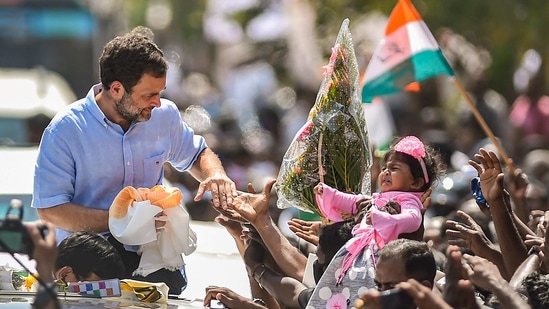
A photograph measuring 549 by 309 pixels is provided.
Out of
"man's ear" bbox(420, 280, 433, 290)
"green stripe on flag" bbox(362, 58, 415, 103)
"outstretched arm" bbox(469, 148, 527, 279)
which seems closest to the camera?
"man's ear" bbox(420, 280, 433, 290)

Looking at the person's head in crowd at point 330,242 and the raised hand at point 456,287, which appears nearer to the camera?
the raised hand at point 456,287

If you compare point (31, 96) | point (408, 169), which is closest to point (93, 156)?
point (408, 169)

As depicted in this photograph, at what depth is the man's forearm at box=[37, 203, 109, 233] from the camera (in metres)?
6.37

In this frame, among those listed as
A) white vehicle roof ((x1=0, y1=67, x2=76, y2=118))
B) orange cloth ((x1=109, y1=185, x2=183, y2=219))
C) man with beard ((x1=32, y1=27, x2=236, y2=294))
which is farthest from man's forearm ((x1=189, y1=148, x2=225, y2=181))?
white vehicle roof ((x1=0, y1=67, x2=76, y2=118))

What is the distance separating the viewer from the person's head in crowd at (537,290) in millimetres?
5348

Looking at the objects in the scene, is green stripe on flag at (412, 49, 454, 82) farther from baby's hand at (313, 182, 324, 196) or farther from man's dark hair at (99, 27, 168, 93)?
baby's hand at (313, 182, 324, 196)

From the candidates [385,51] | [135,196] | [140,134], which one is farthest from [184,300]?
[385,51]

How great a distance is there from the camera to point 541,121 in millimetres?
14180

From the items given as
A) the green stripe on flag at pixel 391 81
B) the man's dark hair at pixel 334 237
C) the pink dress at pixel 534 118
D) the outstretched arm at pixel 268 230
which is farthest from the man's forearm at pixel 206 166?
the pink dress at pixel 534 118

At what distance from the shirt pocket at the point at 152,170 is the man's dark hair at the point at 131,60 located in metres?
0.42

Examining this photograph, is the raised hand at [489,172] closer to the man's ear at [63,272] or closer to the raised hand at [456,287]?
the raised hand at [456,287]

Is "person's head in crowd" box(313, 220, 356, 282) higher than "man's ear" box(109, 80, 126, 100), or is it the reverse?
"man's ear" box(109, 80, 126, 100)

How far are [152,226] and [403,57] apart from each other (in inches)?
115

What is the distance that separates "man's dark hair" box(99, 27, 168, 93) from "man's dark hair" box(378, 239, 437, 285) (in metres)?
1.64
